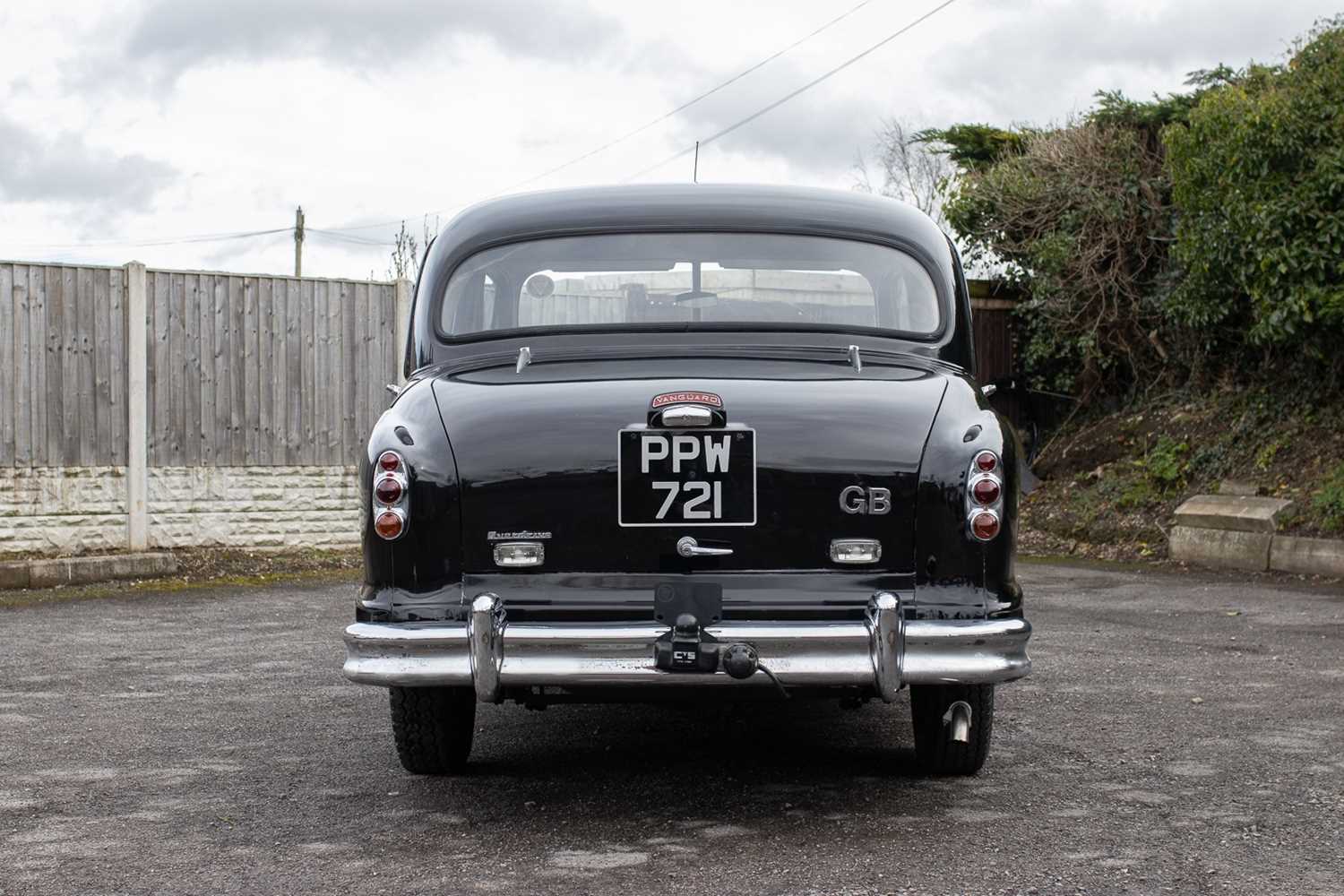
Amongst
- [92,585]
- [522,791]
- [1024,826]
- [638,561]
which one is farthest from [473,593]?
[92,585]

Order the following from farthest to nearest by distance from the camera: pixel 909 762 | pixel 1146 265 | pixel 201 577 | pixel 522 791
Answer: pixel 1146 265, pixel 201 577, pixel 909 762, pixel 522 791

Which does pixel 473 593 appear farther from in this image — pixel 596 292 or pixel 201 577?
pixel 201 577

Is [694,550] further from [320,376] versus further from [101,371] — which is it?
[320,376]

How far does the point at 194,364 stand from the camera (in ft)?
41.3

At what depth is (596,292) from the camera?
18.5 feet

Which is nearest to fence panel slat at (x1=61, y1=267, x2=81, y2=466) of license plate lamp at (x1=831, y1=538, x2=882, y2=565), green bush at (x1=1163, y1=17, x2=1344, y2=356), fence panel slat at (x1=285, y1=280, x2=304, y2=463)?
fence panel slat at (x1=285, y1=280, x2=304, y2=463)

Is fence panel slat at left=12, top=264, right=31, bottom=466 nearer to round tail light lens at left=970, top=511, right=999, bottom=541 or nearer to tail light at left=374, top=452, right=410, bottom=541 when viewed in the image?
tail light at left=374, top=452, right=410, bottom=541

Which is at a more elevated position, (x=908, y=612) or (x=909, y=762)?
(x=908, y=612)

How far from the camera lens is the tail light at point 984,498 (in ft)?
15.0

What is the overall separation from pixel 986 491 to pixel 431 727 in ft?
6.56

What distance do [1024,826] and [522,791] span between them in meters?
1.63

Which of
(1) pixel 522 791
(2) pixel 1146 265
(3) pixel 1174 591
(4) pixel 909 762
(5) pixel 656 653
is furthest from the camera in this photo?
(2) pixel 1146 265

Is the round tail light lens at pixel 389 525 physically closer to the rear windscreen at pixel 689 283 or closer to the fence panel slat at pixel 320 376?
the rear windscreen at pixel 689 283

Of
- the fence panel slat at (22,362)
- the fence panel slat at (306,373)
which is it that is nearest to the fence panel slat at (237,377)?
the fence panel slat at (306,373)
